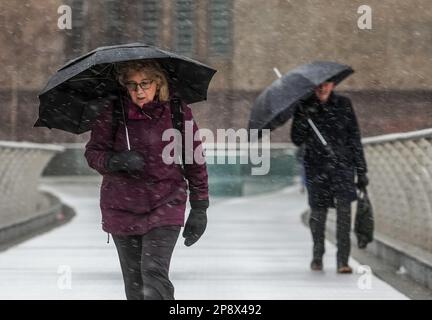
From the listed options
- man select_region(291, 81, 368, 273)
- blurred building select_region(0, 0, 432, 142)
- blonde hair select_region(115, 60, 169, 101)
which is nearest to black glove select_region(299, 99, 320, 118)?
man select_region(291, 81, 368, 273)

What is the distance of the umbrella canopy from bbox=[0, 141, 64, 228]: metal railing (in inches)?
198

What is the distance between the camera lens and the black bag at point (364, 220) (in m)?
11.1

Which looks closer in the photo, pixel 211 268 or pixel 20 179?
pixel 211 268

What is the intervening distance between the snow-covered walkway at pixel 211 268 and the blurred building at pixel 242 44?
22.1m

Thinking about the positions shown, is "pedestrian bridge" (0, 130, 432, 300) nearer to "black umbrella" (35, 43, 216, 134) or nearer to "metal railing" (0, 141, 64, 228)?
"metal railing" (0, 141, 64, 228)

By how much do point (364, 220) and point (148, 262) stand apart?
531 centimetres

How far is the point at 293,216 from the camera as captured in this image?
70.0 ft

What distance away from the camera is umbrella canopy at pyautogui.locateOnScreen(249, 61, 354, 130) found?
10453 millimetres

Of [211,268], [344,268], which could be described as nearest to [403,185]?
[344,268]

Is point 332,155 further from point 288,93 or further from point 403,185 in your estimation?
point 403,185

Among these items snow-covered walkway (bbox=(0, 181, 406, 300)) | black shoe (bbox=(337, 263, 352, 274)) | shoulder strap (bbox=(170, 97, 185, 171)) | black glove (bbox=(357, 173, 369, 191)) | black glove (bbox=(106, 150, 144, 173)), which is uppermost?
shoulder strap (bbox=(170, 97, 185, 171))

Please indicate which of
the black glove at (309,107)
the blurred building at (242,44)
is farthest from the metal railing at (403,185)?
the blurred building at (242,44)

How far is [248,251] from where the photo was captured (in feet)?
45.6
